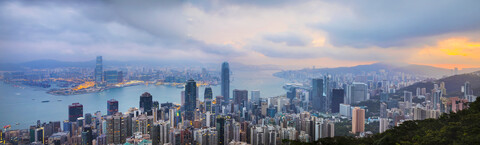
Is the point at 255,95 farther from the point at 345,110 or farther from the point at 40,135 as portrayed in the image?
the point at 40,135

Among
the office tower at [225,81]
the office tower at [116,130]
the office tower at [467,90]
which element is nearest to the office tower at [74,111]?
the office tower at [116,130]

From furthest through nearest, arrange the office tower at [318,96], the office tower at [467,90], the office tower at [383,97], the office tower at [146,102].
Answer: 1. the office tower at [318,96]
2. the office tower at [383,97]
3. the office tower at [146,102]
4. the office tower at [467,90]

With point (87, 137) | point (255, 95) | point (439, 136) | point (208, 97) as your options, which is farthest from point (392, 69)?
point (87, 137)

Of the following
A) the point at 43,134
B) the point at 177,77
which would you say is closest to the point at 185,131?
the point at 43,134

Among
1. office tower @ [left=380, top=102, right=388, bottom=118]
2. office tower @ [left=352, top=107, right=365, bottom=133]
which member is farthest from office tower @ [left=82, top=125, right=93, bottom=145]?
office tower @ [left=380, top=102, right=388, bottom=118]

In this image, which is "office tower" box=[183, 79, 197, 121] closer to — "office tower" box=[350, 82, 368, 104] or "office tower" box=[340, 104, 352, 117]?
"office tower" box=[340, 104, 352, 117]

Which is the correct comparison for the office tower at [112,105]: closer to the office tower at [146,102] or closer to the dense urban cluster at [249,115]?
the dense urban cluster at [249,115]
